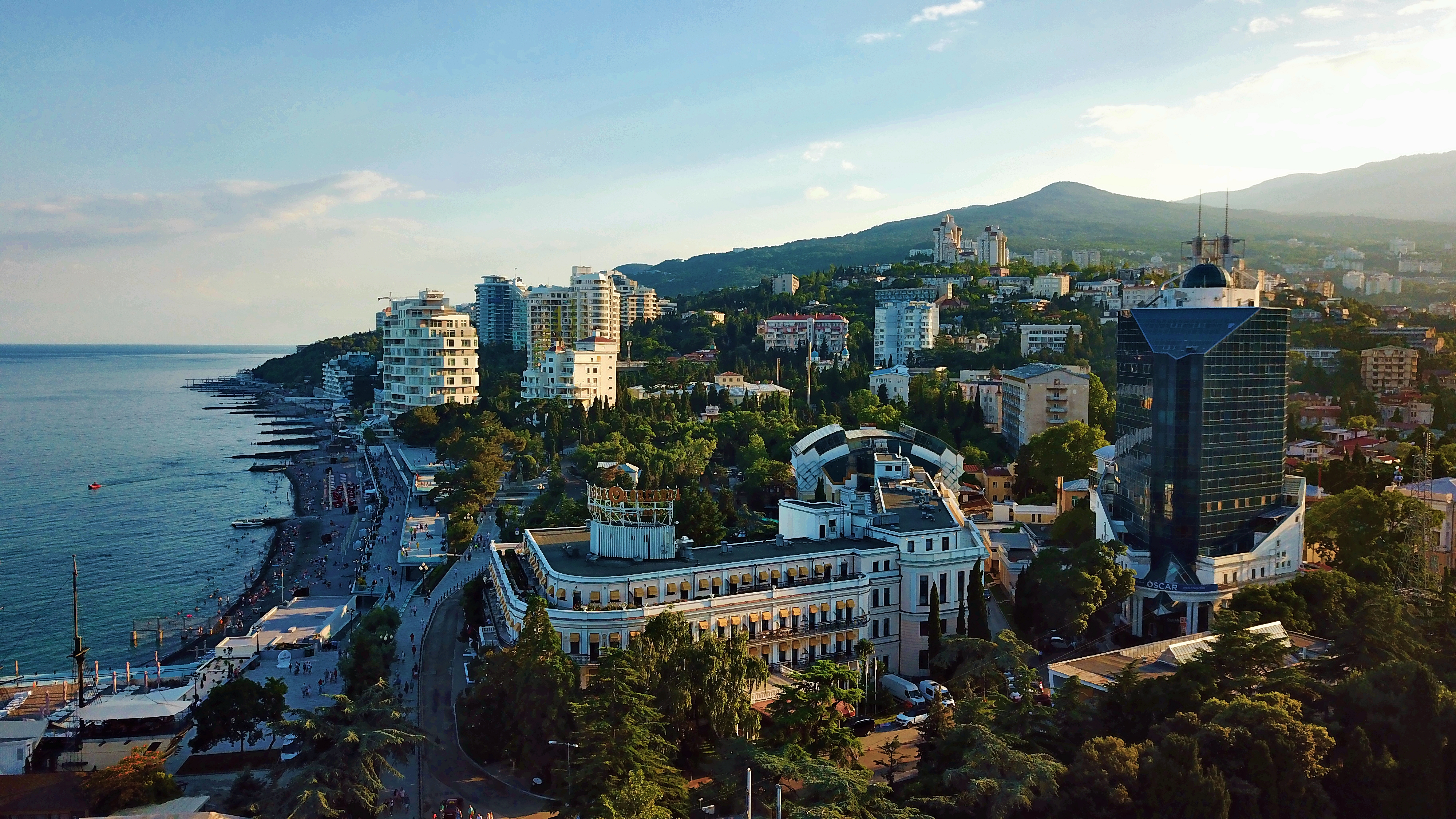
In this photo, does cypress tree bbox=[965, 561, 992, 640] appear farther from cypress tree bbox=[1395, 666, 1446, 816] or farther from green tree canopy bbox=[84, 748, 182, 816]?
green tree canopy bbox=[84, 748, 182, 816]

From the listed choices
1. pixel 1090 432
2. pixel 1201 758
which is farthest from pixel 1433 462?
pixel 1201 758

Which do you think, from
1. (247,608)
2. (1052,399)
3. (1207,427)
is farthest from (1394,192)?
(247,608)

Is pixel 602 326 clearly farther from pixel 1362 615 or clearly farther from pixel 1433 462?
pixel 1362 615

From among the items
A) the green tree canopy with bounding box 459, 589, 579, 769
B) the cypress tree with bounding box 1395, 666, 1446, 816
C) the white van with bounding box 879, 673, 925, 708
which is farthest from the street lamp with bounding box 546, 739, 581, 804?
the cypress tree with bounding box 1395, 666, 1446, 816

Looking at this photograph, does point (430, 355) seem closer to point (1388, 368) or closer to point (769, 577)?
point (769, 577)

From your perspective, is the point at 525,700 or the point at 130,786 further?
the point at 525,700

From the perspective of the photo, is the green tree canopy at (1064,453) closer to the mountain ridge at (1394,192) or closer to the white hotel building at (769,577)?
A: the white hotel building at (769,577)
